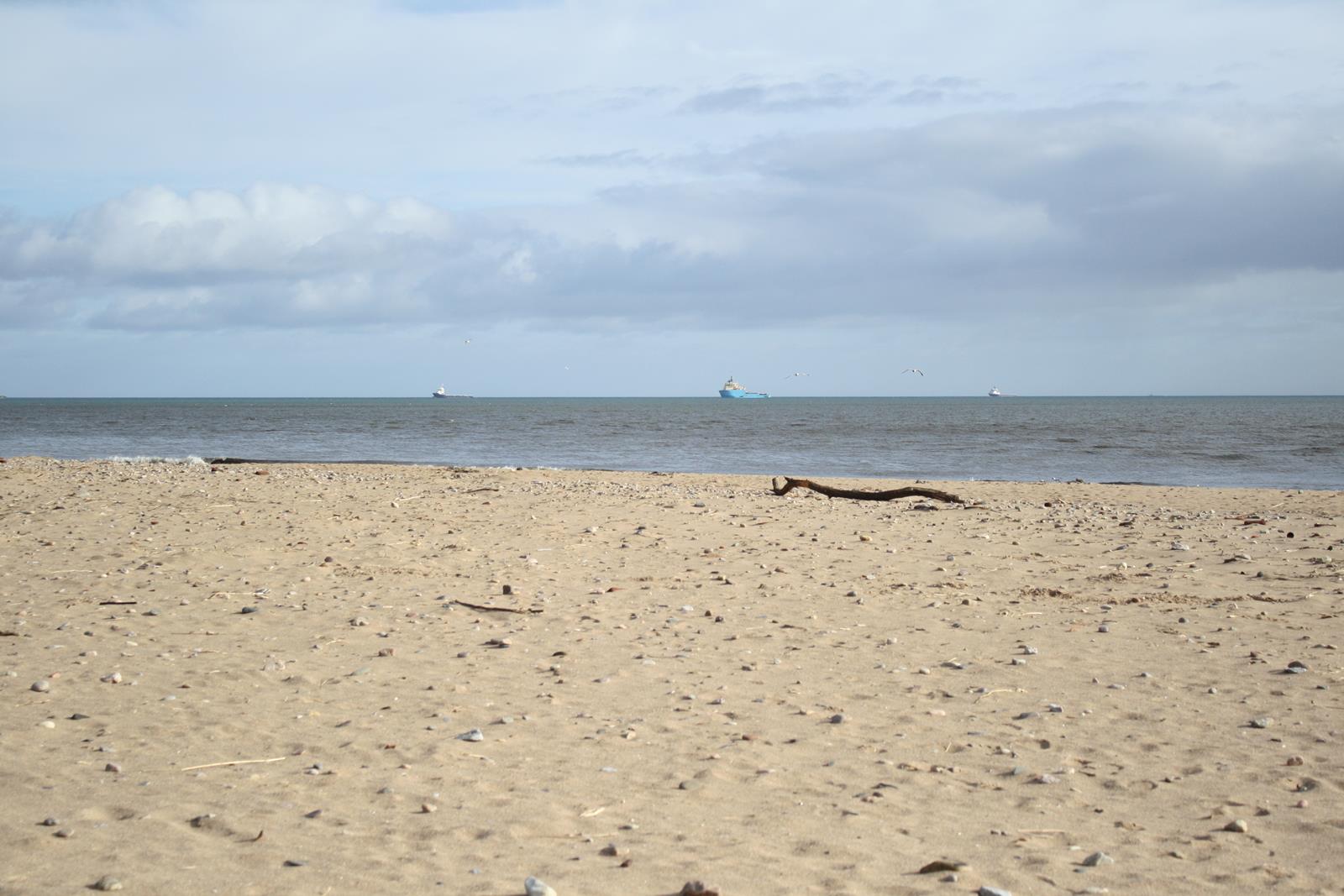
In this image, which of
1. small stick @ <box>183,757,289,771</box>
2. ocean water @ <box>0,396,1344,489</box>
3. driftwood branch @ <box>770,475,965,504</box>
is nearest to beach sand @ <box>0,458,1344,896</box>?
small stick @ <box>183,757,289,771</box>

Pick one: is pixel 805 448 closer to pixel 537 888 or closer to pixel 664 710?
pixel 664 710

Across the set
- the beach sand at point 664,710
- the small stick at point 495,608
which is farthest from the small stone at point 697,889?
the small stick at point 495,608

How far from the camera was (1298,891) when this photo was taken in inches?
166

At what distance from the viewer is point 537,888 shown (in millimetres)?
4039

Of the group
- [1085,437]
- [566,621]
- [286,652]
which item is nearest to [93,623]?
[286,652]

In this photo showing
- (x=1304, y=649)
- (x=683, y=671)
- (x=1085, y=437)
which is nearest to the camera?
(x=683, y=671)

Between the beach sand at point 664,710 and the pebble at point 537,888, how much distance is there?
121mm

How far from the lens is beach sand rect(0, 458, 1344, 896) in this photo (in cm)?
449

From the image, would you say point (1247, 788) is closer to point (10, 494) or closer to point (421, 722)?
point (421, 722)

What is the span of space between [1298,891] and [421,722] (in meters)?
4.70

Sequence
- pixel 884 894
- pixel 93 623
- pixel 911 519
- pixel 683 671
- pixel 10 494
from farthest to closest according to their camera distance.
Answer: pixel 10 494
pixel 911 519
pixel 93 623
pixel 683 671
pixel 884 894

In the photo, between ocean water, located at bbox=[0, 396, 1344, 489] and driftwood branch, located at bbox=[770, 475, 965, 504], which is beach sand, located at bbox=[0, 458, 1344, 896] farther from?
ocean water, located at bbox=[0, 396, 1344, 489]

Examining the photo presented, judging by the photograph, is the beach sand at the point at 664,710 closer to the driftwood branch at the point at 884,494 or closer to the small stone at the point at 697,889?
the small stone at the point at 697,889

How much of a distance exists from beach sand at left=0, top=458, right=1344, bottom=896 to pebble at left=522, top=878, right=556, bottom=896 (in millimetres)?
121
